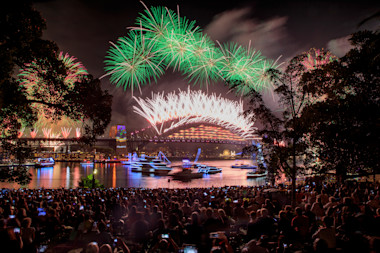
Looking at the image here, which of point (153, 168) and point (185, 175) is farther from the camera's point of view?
point (153, 168)

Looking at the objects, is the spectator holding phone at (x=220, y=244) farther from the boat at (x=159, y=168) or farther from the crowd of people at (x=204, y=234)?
the boat at (x=159, y=168)

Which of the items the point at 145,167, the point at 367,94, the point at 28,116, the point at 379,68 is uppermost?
the point at 379,68

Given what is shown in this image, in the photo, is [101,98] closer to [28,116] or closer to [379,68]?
[28,116]

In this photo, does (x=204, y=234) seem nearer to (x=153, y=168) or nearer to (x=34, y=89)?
(x=34, y=89)

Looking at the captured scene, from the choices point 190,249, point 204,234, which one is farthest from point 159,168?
point 190,249

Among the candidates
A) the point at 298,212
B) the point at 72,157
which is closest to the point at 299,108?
the point at 298,212

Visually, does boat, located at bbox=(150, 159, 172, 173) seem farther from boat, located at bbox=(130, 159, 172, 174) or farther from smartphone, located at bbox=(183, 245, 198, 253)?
smartphone, located at bbox=(183, 245, 198, 253)

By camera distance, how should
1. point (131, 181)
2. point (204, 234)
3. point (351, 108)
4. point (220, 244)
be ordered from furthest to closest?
point (131, 181), point (351, 108), point (204, 234), point (220, 244)
